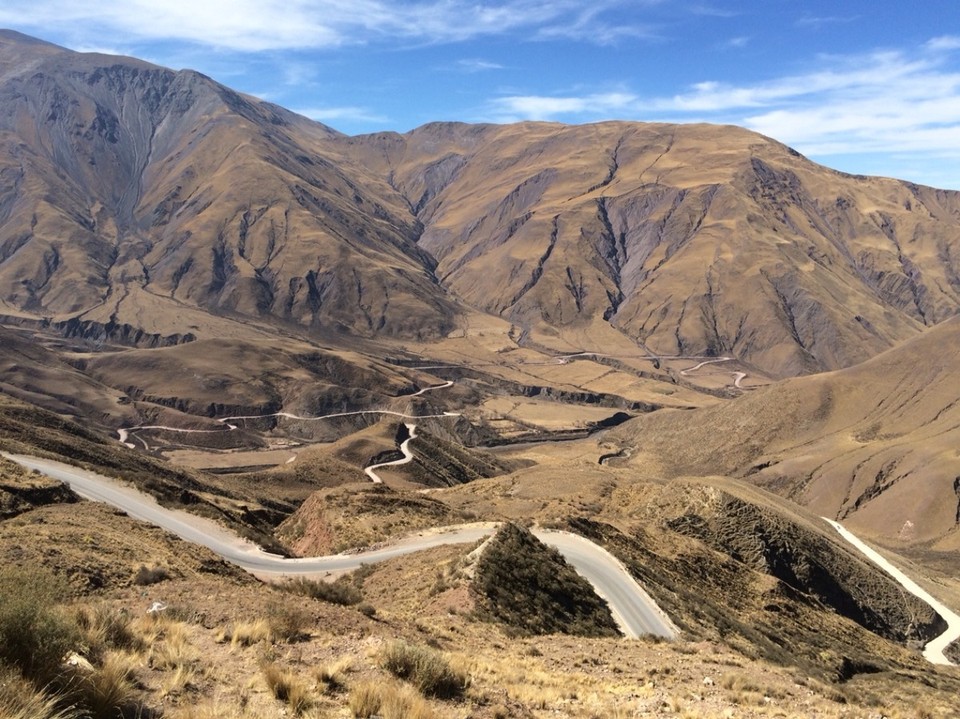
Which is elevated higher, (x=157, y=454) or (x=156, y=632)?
(x=156, y=632)

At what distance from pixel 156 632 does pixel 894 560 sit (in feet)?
188

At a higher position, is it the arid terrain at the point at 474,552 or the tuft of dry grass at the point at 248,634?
the tuft of dry grass at the point at 248,634

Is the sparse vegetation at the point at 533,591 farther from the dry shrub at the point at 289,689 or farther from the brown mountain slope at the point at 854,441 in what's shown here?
the brown mountain slope at the point at 854,441

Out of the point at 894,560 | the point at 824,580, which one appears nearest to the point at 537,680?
the point at 824,580

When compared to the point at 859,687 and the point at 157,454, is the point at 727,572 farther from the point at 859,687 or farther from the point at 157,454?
the point at 157,454

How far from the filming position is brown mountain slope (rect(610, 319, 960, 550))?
75.9 metres

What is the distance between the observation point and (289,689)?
9844mm

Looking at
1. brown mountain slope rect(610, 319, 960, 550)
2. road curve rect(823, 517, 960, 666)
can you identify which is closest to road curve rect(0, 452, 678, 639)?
road curve rect(823, 517, 960, 666)

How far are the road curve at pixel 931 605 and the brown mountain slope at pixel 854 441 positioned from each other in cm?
1836

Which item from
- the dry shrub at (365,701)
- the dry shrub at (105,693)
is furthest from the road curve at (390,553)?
the dry shrub at (105,693)

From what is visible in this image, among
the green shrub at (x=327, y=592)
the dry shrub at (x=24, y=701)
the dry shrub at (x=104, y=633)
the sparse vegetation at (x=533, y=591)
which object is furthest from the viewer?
the sparse vegetation at (x=533, y=591)

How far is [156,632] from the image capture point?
12047mm

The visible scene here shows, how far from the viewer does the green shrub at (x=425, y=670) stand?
11344 millimetres

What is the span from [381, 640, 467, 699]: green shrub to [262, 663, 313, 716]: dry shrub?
1.87 metres
